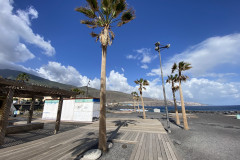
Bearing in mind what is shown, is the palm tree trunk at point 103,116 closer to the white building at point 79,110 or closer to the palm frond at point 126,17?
the palm frond at point 126,17

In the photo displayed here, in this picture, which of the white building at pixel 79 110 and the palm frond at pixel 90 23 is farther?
the white building at pixel 79 110

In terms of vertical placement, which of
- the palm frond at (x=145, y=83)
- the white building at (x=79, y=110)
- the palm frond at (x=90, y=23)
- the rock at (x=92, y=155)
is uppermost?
the palm frond at (x=90, y=23)

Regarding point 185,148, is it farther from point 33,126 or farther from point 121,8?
point 33,126

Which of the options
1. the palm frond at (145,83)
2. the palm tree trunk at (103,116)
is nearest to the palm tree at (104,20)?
the palm tree trunk at (103,116)

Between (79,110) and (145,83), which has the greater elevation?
(145,83)

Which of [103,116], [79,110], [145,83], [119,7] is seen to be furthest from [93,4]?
[145,83]

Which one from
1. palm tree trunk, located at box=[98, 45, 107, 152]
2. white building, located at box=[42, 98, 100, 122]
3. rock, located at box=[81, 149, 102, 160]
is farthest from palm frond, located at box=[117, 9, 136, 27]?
white building, located at box=[42, 98, 100, 122]

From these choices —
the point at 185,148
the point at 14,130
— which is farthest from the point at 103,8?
the point at 14,130

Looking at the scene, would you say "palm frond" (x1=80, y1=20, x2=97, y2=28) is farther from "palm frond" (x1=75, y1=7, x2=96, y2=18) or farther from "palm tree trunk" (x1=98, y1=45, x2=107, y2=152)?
"palm tree trunk" (x1=98, y1=45, x2=107, y2=152)

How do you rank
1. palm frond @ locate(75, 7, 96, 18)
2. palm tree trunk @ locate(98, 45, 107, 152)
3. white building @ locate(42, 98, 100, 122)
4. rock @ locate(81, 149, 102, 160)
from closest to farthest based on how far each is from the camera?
rock @ locate(81, 149, 102, 160) → palm tree trunk @ locate(98, 45, 107, 152) → palm frond @ locate(75, 7, 96, 18) → white building @ locate(42, 98, 100, 122)

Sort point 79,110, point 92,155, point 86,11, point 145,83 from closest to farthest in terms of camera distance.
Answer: point 92,155
point 86,11
point 79,110
point 145,83

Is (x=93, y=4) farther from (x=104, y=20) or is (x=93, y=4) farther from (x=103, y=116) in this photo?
(x=103, y=116)

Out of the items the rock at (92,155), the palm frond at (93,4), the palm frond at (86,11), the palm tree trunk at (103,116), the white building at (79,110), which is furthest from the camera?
the white building at (79,110)

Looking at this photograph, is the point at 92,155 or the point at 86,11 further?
the point at 86,11
